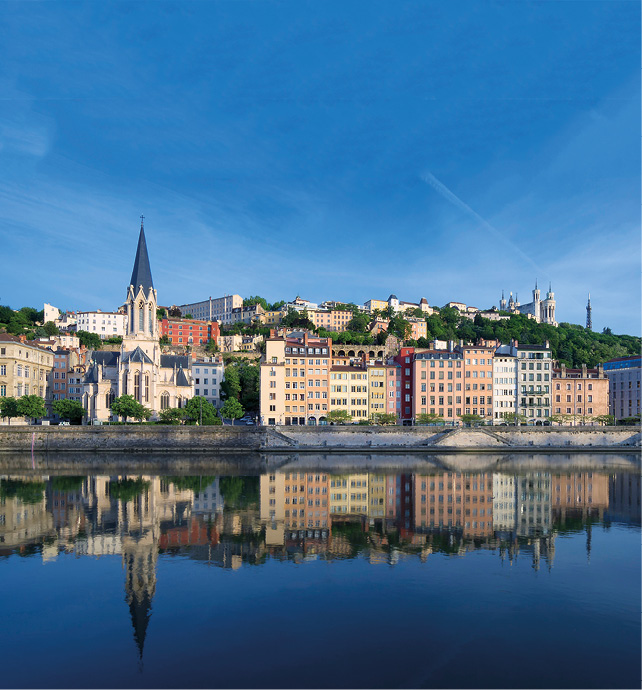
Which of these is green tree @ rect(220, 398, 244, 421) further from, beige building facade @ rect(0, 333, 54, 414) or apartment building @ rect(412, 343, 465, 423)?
beige building facade @ rect(0, 333, 54, 414)

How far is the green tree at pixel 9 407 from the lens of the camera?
7256 cm

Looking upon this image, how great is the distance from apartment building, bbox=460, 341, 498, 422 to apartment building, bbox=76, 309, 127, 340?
10334 centimetres

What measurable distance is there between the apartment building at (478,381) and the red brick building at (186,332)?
78.5 metres

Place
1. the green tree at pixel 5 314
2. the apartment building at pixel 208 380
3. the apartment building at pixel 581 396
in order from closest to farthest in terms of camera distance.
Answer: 1. the apartment building at pixel 581 396
2. the apartment building at pixel 208 380
3. the green tree at pixel 5 314

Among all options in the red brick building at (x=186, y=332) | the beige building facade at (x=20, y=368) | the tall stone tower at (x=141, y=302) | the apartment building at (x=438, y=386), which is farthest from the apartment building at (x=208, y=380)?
the red brick building at (x=186, y=332)

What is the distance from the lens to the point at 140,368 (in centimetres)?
8181

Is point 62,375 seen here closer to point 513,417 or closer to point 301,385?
point 301,385

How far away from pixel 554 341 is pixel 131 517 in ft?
485

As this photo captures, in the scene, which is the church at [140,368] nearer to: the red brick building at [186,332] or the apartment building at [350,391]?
the apartment building at [350,391]

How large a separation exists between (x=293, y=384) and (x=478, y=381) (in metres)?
27.2

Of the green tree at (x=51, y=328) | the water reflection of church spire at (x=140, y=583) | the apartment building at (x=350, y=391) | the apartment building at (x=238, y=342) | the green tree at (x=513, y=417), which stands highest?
the green tree at (x=51, y=328)

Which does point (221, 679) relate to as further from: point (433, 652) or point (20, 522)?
point (20, 522)

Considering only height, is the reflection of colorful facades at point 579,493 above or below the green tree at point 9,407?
below

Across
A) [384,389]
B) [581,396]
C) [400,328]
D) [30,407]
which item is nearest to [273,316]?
[400,328]
